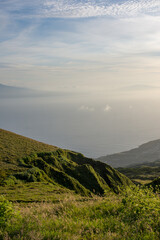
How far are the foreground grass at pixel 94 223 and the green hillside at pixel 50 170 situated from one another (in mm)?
18782

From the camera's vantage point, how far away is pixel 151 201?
9.29 meters

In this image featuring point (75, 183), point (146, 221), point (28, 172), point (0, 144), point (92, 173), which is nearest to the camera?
point (146, 221)

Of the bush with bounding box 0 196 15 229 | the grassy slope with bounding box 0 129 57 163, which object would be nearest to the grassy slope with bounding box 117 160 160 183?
the grassy slope with bounding box 0 129 57 163

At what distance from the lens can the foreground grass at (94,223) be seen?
687 cm

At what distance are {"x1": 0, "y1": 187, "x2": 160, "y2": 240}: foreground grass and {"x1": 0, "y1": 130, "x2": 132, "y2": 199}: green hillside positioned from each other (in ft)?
61.6

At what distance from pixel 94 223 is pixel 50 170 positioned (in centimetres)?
2906

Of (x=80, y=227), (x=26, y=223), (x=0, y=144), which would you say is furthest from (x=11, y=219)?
(x=0, y=144)

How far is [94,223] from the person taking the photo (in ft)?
25.7

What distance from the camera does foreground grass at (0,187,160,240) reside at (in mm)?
6867

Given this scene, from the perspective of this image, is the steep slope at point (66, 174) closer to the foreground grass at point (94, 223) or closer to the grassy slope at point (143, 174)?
the foreground grass at point (94, 223)

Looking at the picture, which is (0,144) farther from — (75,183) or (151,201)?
(151,201)

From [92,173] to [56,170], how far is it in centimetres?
744

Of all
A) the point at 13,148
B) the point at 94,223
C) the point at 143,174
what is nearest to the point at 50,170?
the point at 13,148

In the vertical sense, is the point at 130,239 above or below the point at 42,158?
below
